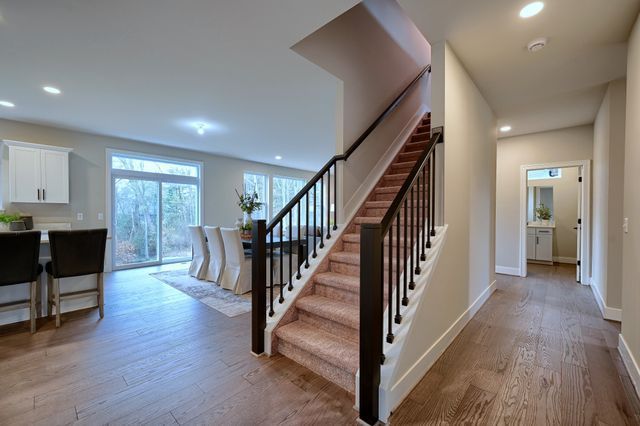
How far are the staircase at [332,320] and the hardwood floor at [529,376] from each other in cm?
46

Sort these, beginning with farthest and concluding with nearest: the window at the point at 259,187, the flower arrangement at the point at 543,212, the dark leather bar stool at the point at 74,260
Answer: the window at the point at 259,187 → the flower arrangement at the point at 543,212 → the dark leather bar stool at the point at 74,260

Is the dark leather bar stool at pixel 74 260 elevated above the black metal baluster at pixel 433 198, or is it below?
below

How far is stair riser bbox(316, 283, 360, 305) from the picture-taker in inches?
91.1

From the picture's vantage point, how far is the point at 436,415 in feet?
5.15

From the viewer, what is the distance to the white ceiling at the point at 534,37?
77.3 inches

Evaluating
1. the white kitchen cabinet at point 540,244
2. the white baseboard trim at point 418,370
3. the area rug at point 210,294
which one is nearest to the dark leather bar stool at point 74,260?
the area rug at point 210,294

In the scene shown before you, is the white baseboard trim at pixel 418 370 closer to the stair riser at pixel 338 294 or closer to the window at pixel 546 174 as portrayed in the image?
the stair riser at pixel 338 294

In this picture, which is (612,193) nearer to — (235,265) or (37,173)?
(235,265)

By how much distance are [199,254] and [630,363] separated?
5.19 metres

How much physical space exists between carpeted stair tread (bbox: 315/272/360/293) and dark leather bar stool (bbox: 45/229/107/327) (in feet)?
8.03

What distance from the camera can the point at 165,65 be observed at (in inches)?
110

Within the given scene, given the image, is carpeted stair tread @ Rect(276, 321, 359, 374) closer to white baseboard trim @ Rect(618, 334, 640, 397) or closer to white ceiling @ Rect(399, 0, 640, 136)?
white baseboard trim @ Rect(618, 334, 640, 397)

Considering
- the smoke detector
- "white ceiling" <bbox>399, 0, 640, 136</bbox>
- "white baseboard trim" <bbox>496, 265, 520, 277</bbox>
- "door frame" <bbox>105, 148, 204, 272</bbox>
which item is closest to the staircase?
"white ceiling" <bbox>399, 0, 640, 136</bbox>

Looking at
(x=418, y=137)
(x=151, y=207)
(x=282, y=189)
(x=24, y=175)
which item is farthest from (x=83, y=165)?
(x=418, y=137)
